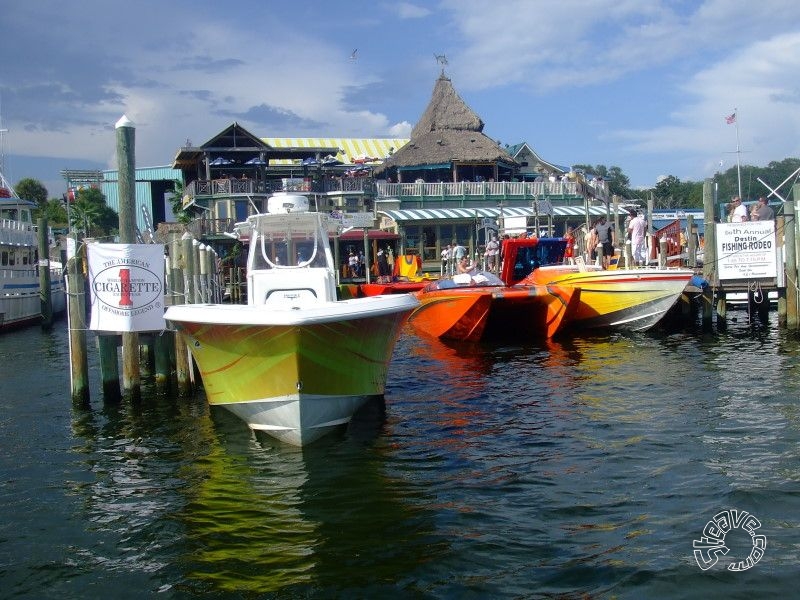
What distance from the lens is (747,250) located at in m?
20.3

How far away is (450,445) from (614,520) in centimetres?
326

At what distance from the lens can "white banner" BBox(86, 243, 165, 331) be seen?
12219 millimetres

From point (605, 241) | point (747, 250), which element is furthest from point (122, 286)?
point (605, 241)

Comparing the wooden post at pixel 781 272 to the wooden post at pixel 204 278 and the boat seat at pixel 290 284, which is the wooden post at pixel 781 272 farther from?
the wooden post at pixel 204 278

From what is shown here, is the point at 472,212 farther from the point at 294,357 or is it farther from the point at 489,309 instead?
the point at 294,357

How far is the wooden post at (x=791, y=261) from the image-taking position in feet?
62.8

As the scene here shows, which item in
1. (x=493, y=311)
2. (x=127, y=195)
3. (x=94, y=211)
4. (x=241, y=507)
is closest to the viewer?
(x=241, y=507)

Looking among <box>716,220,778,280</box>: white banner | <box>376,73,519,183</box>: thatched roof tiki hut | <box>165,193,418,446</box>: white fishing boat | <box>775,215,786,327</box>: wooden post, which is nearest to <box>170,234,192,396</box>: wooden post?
<box>165,193,418,446</box>: white fishing boat

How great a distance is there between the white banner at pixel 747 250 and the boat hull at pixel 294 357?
12306mm

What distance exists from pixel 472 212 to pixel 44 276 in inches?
835

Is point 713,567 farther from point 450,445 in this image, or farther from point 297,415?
point 297,415

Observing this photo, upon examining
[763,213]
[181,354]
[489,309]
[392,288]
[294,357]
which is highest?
[763,213]

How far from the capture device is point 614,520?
795 centimetres

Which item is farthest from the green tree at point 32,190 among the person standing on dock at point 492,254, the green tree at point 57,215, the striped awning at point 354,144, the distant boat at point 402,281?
the person standing on dock at point 492,254
